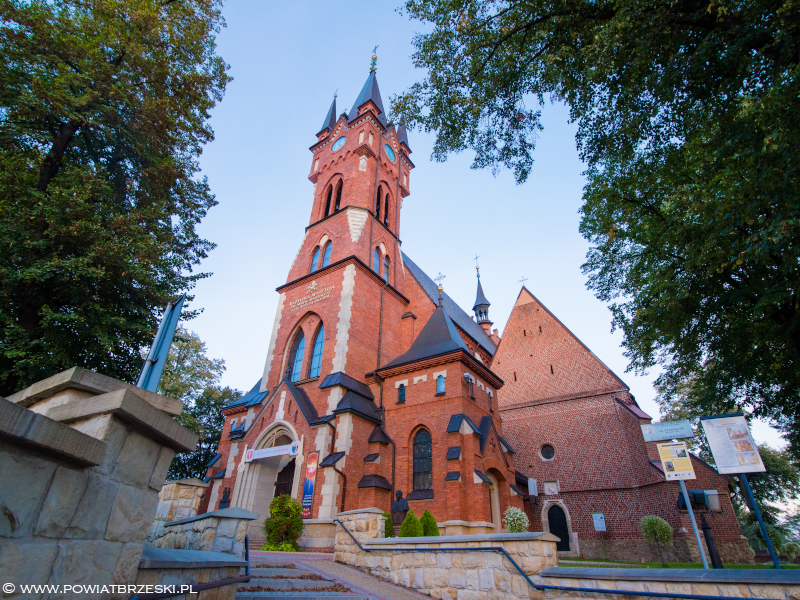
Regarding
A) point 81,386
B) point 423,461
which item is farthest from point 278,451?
point 81,386

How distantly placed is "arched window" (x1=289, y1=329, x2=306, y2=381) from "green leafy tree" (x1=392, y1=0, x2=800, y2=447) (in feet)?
42.0

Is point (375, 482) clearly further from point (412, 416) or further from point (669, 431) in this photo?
point (669, 431)

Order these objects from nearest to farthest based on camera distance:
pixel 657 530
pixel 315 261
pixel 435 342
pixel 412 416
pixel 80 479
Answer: pixel 80 479
pixel 657 530
pixel 412 416
pixel 435 342
pixel 315 261

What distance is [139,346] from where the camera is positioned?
11805mm

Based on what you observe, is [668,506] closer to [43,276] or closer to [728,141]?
[728,141]

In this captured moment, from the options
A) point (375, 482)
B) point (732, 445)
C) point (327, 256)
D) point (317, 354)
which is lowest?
point (732, 445)

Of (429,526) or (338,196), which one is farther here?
(338,196)

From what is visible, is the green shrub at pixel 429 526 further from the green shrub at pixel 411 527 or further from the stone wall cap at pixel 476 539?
the stone wall cap at pixel 476 539

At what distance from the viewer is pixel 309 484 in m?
14.6

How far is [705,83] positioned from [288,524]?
15.6m

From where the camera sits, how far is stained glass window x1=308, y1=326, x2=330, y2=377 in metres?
19.1

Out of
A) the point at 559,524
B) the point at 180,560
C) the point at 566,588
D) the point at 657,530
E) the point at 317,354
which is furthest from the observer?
the point at 317,354

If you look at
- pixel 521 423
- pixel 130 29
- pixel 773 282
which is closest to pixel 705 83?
Answer: pixel 773 282

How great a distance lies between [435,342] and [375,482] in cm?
636
